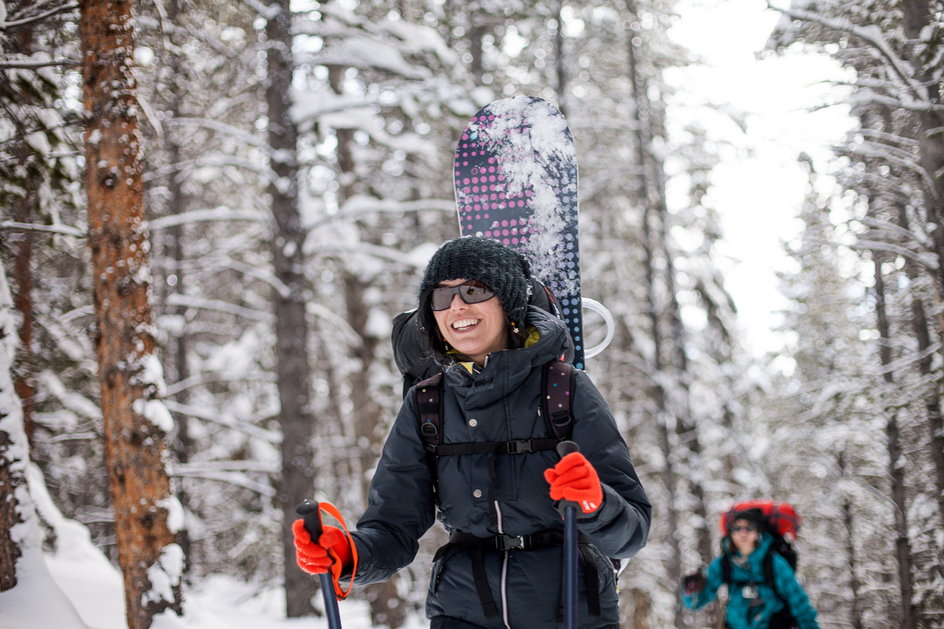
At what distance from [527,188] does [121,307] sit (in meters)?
3.09

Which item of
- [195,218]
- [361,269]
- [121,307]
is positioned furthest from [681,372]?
[121,307]

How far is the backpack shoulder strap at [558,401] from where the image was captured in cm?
247

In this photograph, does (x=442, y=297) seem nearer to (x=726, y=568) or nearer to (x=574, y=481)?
(x=574, y=481)

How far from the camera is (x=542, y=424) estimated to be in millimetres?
2494

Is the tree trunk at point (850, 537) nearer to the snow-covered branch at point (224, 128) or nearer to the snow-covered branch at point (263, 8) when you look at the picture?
the snow-covered branch at point (224, 128)

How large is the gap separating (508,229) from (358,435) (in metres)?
9.78

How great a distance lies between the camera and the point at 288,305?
29.3 feet

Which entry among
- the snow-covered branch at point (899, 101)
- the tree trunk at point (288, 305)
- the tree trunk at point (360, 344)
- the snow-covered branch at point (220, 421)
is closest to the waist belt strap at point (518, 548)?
the snow-covered branch at point (899, 101)

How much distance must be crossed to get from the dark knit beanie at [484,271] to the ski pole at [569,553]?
749 mm

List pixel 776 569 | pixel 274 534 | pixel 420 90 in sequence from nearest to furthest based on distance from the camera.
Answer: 1. pixel 776 569
2. pixel 420 90
3. pixel 274 534

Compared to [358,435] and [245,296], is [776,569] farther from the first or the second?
[245,296]

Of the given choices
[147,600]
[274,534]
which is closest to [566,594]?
[147,600]

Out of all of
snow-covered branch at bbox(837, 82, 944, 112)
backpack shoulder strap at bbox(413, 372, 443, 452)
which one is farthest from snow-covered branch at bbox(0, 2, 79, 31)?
snow-covered branch at bbox(837, 82, 944, 112)

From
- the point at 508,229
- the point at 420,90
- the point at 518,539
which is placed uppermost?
the point at 420,90
